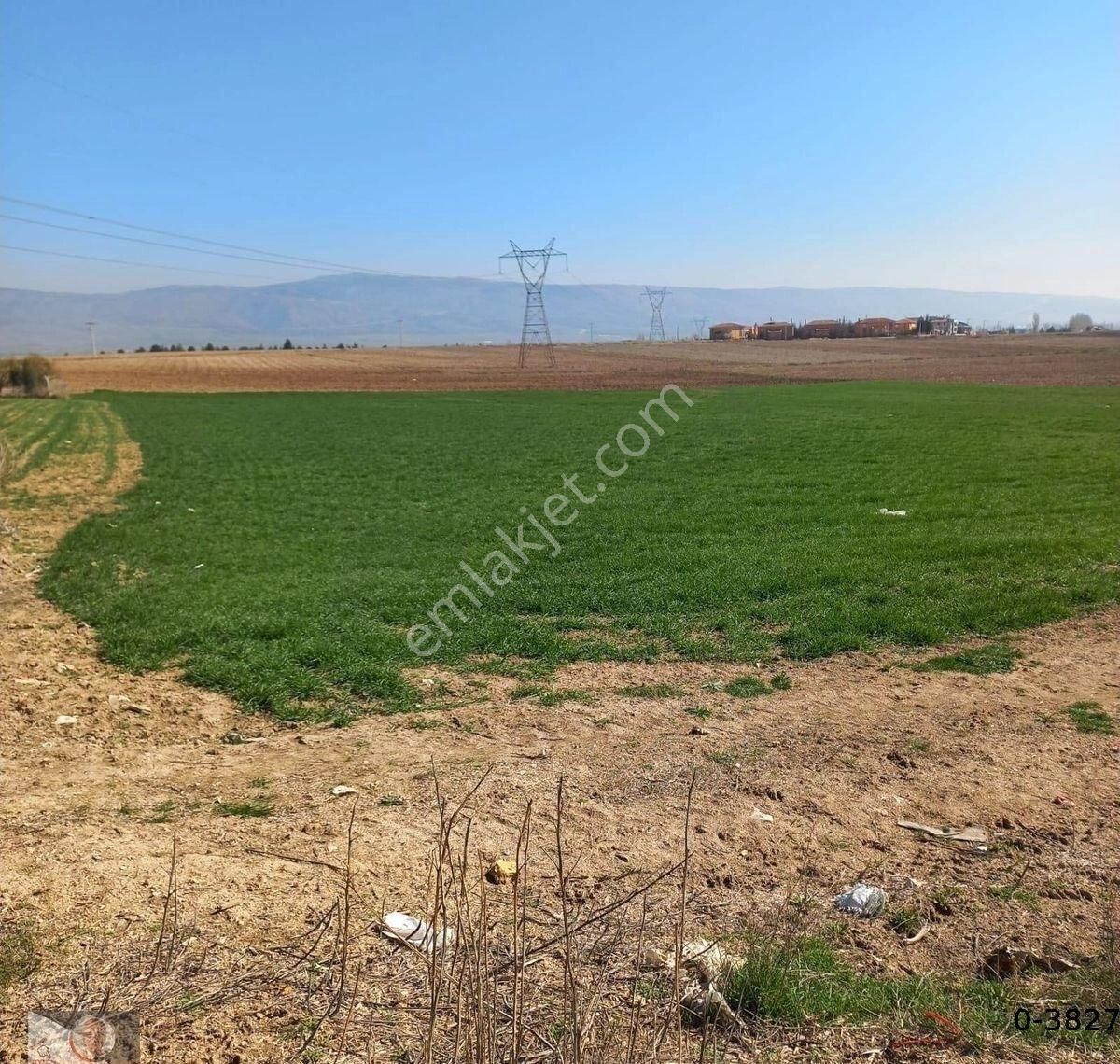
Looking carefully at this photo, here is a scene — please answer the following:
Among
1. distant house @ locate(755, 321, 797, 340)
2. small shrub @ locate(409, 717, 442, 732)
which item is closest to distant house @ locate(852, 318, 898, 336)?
distant house @ locate(755, 321, 797, 340)

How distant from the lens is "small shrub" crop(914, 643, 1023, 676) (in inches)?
316

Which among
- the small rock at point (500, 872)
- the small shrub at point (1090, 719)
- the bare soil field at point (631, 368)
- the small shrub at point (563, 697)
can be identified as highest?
the bare soil field at point (631, 368)

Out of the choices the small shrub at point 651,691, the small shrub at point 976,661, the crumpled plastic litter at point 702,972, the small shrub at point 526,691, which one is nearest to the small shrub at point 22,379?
the small shrub at point 526,691

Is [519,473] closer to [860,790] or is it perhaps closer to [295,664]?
[295,664]

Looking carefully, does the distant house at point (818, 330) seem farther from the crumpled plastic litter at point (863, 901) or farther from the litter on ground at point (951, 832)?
the crumpled plastic litter at point (863, 901)

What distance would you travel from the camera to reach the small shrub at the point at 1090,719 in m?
6.59

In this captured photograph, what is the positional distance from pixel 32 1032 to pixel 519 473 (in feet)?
60.6

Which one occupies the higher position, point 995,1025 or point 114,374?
point 114,374

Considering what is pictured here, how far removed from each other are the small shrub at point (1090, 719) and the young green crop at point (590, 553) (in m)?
1.83

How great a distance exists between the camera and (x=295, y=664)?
8.02 meters

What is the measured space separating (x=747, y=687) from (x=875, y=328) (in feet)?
526

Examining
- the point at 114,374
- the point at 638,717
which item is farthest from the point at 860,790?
the point at 114,374

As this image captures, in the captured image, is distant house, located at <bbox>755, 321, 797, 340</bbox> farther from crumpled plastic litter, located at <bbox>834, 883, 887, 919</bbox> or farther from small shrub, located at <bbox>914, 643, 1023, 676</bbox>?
crumpled plastic litter, located at <bbox>834, 883, 887, 919</bbox>

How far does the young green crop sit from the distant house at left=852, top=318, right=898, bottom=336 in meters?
134
